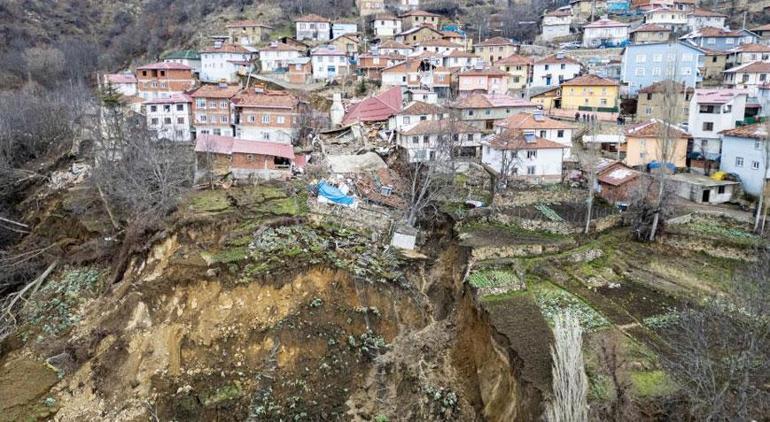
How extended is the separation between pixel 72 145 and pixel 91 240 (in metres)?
18.8

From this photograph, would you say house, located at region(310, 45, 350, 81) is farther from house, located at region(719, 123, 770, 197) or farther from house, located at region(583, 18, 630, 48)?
A: house, located at region(719, 123, 770, 197)

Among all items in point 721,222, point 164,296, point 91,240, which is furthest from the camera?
point 91,240

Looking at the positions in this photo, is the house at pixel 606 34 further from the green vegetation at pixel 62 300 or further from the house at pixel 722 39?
the green vegetation at pixel 62 300

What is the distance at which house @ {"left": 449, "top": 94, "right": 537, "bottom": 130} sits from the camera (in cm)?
4100

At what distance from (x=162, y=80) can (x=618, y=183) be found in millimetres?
39820

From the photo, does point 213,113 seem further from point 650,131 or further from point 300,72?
point 650,131

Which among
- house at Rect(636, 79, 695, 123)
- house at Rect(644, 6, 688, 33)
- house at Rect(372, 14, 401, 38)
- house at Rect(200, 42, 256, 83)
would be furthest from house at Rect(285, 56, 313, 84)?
house at Rect(644, 6, 688, 33)

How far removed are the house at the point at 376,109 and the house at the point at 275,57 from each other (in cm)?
1765

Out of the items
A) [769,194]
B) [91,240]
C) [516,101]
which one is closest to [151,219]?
[91,240]

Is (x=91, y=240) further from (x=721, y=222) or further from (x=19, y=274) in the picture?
(x=721, y=222)

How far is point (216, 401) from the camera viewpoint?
1978 cm

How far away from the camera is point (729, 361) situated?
1504 centimetres

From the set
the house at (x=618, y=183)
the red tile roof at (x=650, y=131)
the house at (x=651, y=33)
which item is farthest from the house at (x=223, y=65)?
the house at (x=651, y=33)

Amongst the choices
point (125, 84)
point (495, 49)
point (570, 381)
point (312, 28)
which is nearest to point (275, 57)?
point (312, 28)
